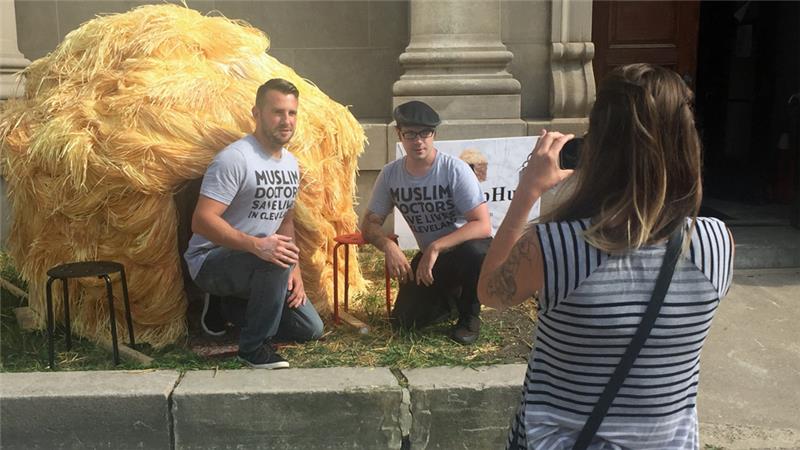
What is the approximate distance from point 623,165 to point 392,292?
4078 millimetres

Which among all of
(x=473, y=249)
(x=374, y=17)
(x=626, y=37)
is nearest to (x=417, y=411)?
(x=473, y=249)

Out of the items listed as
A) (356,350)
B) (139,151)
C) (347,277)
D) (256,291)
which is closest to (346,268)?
(347,277)

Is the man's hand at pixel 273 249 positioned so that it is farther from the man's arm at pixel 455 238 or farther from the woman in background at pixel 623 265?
the woman in background at pixel 623 265

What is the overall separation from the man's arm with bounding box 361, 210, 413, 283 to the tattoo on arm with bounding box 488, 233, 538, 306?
8.93 feet

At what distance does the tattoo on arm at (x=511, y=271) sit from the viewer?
1944 mm

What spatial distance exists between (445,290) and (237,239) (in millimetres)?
1374

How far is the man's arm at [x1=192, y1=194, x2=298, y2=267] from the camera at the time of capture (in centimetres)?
436

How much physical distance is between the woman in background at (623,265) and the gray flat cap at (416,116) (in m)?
2.85

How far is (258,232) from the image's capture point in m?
4.69

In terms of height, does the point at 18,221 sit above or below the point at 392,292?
above

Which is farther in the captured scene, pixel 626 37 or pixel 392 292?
pixel 626 37

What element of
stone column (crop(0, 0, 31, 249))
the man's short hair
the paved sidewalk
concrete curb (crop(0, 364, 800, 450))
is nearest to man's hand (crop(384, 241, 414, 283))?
concrete curb (crop(0, 364, 800, 450))

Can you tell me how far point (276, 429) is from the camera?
13.3 ft

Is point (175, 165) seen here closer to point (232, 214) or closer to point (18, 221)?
point (232, 214)
